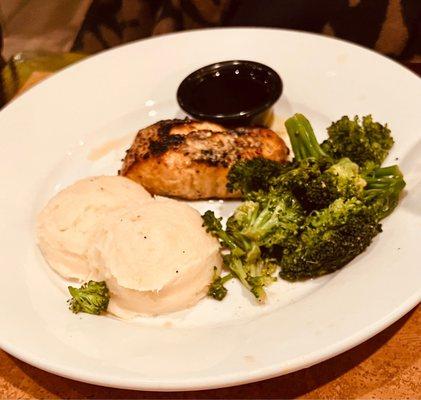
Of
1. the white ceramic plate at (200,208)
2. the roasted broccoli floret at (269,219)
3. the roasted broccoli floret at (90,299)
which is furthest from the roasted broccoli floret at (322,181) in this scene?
the roasted broccoli floret at (90,299)

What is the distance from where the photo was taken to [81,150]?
10.7ft

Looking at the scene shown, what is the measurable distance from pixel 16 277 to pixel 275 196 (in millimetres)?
1203

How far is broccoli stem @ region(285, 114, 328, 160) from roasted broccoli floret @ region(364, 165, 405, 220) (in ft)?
1.08

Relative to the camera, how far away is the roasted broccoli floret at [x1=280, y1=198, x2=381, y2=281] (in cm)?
224

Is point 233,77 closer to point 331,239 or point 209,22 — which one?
point 209,22

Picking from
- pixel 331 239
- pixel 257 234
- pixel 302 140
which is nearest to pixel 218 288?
A: pixel 257 234

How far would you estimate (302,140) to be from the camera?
8.89ft

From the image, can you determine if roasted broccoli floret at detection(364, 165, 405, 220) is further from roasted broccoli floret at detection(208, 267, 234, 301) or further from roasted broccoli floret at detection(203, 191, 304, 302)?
roasted broccoli floret at detection(208, 267, 234, 301)

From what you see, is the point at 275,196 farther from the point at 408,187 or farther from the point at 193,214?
the point at 408,187

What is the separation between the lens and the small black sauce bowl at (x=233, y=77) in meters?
3.02

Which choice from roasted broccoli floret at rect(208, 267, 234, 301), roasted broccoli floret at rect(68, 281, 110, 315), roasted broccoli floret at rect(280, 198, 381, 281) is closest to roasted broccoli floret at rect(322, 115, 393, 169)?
roasted broccoli floret at rect(280, 198, 381, 281)

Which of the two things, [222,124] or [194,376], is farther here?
[222,124]

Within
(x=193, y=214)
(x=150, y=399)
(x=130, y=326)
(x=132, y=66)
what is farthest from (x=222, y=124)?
(x=150, y=399)

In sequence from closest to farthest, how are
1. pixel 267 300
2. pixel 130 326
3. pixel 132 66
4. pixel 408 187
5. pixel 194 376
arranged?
pixel 194 376 < pixel 130 326 < pixel 267 300 < pixel 408 187 < pixel 132 66
